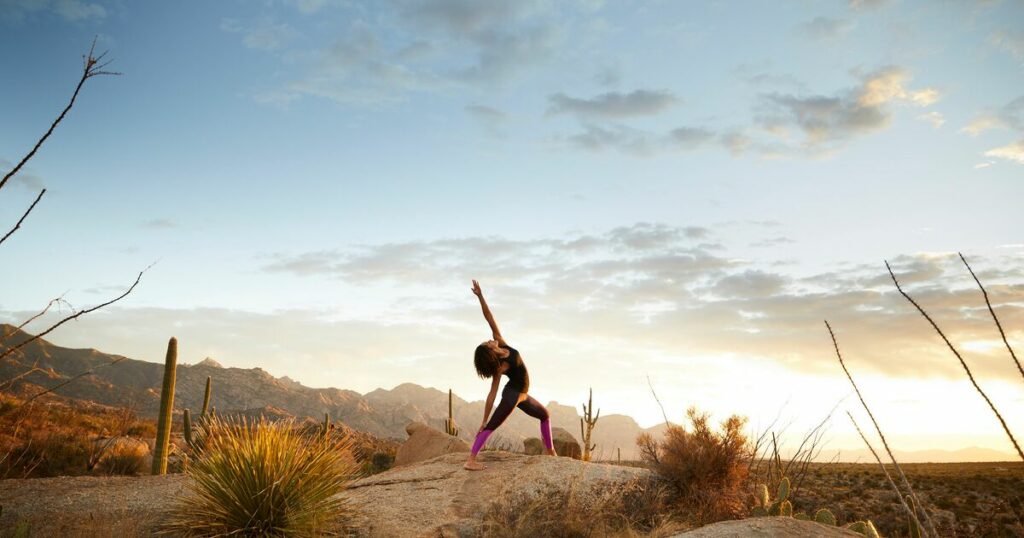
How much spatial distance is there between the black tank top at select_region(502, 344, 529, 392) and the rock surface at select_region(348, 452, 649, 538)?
51.7 inches

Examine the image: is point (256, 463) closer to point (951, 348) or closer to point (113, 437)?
point (951, 348)

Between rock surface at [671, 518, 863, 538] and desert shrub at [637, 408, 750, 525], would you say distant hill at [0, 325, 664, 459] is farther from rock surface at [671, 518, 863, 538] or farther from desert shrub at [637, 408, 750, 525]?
rock surface at [671, 518, 863, 538]

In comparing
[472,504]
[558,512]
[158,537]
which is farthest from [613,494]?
[158,537]

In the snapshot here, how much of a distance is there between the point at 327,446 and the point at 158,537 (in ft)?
8.15

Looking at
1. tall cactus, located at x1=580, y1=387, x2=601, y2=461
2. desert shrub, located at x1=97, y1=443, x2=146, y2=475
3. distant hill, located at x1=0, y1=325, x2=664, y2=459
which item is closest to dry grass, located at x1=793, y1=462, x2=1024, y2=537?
tall cactus, located at x1=580, y1=387, x2=601, y2=461

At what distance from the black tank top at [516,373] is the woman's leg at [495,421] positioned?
0.13 metres

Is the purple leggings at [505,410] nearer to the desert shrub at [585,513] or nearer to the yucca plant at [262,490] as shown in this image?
the desert shrub at [585,513]

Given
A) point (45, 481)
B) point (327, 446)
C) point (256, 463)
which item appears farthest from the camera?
point (45, 481)

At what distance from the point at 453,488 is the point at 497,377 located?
1.88 metres

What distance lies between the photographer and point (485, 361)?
33.3 feet

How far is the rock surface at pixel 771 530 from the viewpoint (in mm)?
5824

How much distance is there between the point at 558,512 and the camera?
8461mm

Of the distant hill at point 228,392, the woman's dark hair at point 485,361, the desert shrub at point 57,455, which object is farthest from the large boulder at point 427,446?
the distant hill at point 228,392

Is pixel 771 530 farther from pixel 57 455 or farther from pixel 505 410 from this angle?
pixel 57 455
